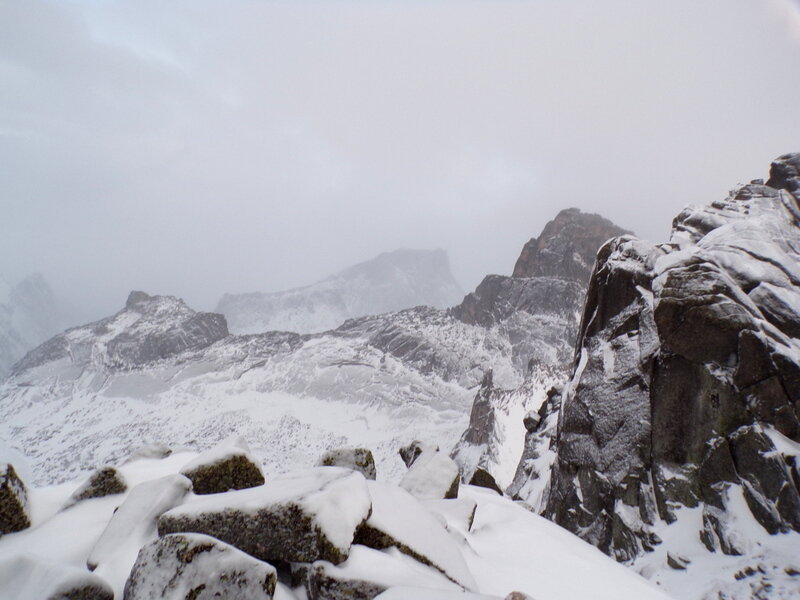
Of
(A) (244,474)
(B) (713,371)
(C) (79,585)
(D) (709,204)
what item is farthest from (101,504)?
(D) (709,204)

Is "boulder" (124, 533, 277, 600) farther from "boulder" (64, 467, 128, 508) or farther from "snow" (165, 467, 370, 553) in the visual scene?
"boulder" (64, 467, 128, 508)

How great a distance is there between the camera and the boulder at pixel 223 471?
469 centimetres

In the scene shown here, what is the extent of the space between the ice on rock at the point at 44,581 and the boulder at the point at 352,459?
142 inches

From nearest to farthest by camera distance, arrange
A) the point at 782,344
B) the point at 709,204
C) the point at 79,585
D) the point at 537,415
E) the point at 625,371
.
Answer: the point at 79,585, the point at 782,344, the point at 625,371, the point at 709,204, the point at 537,415

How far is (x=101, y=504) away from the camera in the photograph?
182 inches

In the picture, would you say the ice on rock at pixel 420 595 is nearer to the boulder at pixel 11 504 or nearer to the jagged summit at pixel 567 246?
the boulder at pixel 11 504

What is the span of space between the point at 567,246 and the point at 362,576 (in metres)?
120

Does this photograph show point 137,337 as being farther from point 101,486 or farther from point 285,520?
point 285,520

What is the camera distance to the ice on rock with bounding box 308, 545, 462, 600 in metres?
2.99

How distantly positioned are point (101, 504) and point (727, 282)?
16314mm

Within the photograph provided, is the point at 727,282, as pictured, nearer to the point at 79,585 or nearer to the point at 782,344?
the point at 782,344

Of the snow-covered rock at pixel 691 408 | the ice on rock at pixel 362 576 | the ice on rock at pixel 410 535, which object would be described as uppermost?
the ice on rock at pixel 362 576

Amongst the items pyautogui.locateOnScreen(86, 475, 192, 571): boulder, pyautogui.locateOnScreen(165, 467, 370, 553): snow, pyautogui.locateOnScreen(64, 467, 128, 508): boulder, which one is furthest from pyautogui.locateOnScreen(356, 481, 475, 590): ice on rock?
pyautogui.locateOnScreen(64, 467, 128, 508): boulder

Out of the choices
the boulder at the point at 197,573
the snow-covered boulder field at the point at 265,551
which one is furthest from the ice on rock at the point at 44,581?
the boulder at the point at 197,573
